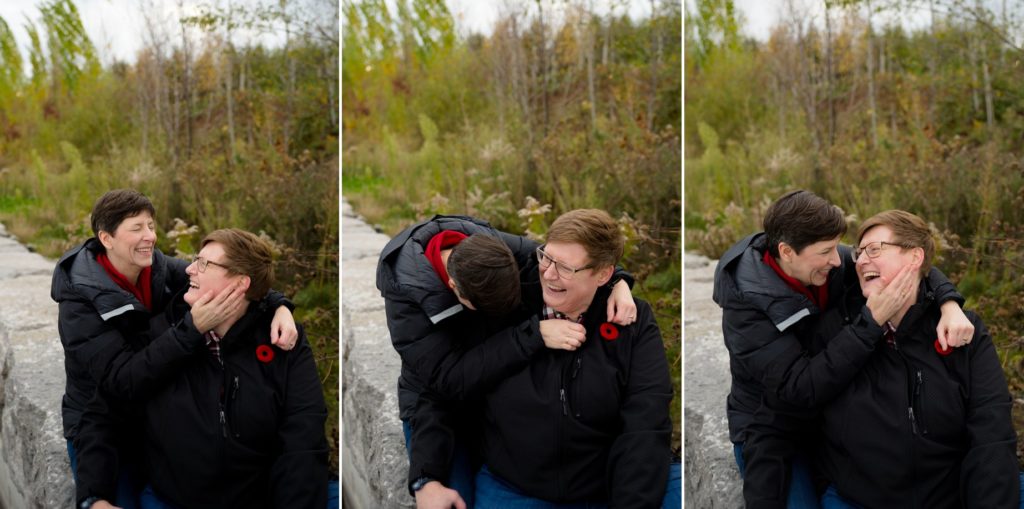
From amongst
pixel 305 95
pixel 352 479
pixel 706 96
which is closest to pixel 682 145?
pixel 706 96

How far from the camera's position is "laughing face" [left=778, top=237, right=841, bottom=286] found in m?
3.02

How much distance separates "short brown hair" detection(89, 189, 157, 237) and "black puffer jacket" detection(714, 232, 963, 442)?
1889mm

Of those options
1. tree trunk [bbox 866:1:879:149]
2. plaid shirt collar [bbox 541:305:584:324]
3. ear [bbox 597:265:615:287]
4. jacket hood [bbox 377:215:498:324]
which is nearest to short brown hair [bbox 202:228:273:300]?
jacket hood [bbox 377:215:498:324]

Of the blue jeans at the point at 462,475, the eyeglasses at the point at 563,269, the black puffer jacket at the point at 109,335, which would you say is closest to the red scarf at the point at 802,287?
the eyeglasses at the point at 563,269

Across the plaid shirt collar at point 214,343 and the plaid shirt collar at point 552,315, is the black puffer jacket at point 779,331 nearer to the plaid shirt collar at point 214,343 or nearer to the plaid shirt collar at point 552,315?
the plaid shirt collar at point 552,315

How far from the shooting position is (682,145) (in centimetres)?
365

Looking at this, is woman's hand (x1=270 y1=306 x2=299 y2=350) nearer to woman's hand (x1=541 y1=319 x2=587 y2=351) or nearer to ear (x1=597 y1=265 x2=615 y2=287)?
woman's hand (x1=541 y1=319 x2=587 y2=351)

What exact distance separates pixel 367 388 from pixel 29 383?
1.18m

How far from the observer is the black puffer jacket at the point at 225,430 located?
A: 10.4 feet

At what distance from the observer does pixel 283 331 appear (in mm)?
3242

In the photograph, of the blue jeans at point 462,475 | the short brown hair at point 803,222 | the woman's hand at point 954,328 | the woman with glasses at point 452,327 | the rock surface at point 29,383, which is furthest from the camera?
the rock surface at point 29,383

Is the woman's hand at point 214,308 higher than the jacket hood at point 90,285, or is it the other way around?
the jacket hood at point 90,285

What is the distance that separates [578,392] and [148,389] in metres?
1.34

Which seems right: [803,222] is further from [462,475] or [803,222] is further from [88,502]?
[88,502]
